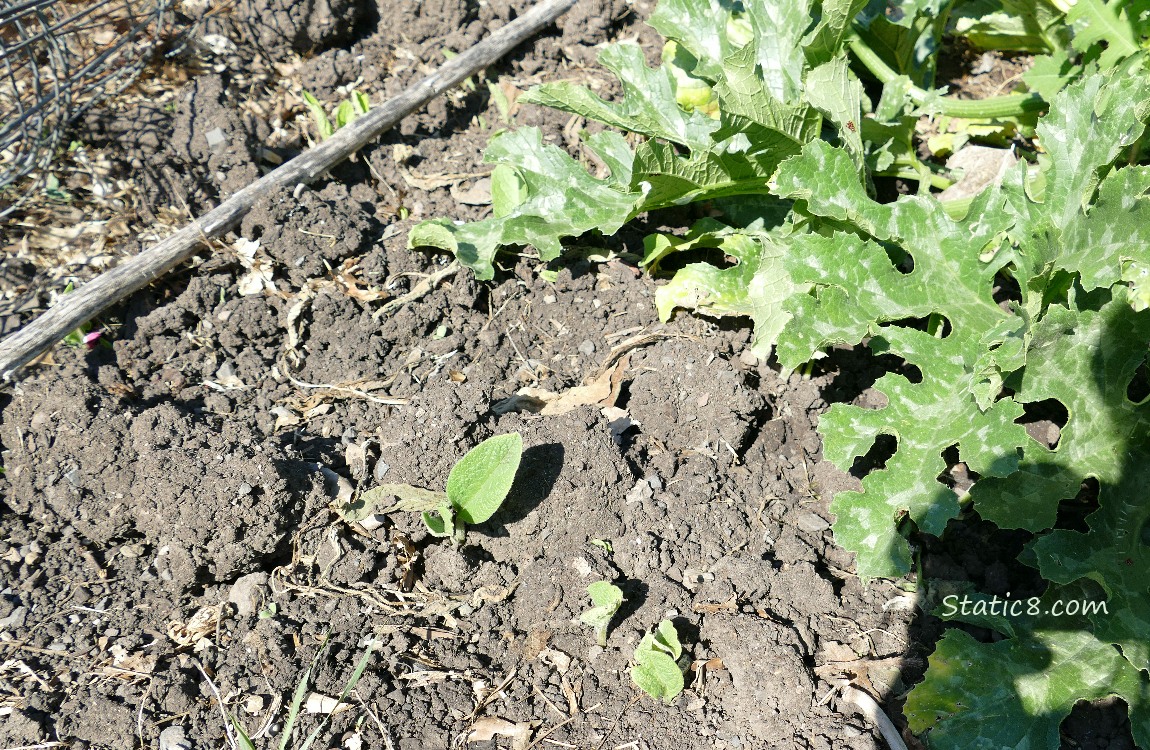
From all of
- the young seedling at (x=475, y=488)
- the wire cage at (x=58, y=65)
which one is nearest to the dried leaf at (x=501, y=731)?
the young seedling at (x=475, y=488)

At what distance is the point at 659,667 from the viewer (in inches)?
92.2

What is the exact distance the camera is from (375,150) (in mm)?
3820

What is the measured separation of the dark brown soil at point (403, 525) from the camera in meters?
2.38

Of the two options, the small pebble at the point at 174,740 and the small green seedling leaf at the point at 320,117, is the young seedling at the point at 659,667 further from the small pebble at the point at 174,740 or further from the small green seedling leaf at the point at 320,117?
the small green seedling leaf at the point at 320,117

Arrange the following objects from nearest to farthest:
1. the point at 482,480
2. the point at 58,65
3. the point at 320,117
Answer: the point at 482,480 < the point at 320,117 < the point at 58,65

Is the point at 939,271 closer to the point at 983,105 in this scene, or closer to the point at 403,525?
the point at 983,105

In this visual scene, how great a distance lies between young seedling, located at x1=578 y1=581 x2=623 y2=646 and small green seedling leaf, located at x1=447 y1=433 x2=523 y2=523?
0.37m

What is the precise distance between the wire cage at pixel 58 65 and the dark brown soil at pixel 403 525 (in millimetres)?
986

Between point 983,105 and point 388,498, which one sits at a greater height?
point 983,105

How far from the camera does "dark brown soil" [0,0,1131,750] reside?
7.79 feet

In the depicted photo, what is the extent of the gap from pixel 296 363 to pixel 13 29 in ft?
8.52

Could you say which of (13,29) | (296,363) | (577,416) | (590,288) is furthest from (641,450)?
(13,29)

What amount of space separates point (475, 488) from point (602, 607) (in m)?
0.49

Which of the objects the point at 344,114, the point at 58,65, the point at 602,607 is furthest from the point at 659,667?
the point at 58,65
